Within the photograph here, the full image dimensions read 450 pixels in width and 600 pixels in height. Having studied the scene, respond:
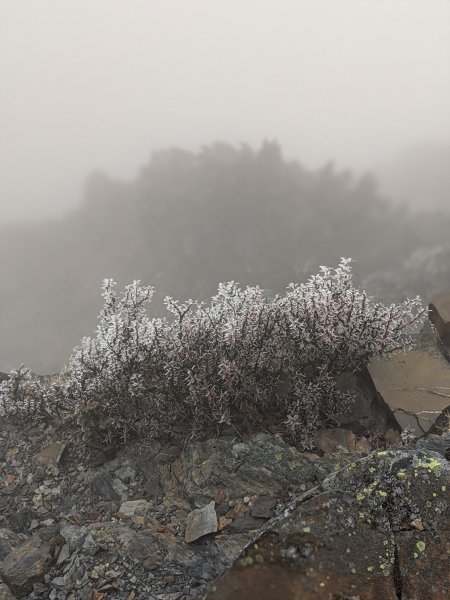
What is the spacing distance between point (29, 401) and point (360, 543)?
22.7 feet

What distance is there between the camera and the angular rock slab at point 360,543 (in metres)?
2.67

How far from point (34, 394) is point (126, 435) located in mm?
2834

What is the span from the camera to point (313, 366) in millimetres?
7043

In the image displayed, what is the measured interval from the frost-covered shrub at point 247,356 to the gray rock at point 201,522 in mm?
1274

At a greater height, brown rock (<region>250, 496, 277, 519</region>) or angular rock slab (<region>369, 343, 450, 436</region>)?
angular rock slab (<region>369, 343, 450, 436</region>)

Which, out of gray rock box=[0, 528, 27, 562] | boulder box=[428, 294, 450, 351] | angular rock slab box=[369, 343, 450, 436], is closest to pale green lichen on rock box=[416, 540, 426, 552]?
angular rock slab box=[369, 343, 450, 436]

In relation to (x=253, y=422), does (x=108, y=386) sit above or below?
above

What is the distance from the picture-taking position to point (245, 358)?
6.64 m

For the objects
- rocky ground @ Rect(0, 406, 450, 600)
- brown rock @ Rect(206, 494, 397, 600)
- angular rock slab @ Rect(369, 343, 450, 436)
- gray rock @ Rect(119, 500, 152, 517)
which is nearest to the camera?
brown rock @ Rect(206, 494, 397, 600)

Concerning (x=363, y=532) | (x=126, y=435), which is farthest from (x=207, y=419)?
(x=363, y=532)

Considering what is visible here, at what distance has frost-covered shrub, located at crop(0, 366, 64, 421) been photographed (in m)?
8.05

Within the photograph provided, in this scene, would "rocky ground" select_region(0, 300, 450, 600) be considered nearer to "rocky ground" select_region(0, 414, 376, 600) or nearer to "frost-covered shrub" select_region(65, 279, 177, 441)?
"rocky ground" select_region(0, 414, 376, 600)

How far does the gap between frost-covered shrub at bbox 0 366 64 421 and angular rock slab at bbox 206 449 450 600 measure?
19.9 ft

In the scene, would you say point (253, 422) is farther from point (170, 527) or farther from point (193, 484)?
point (170, 527)
